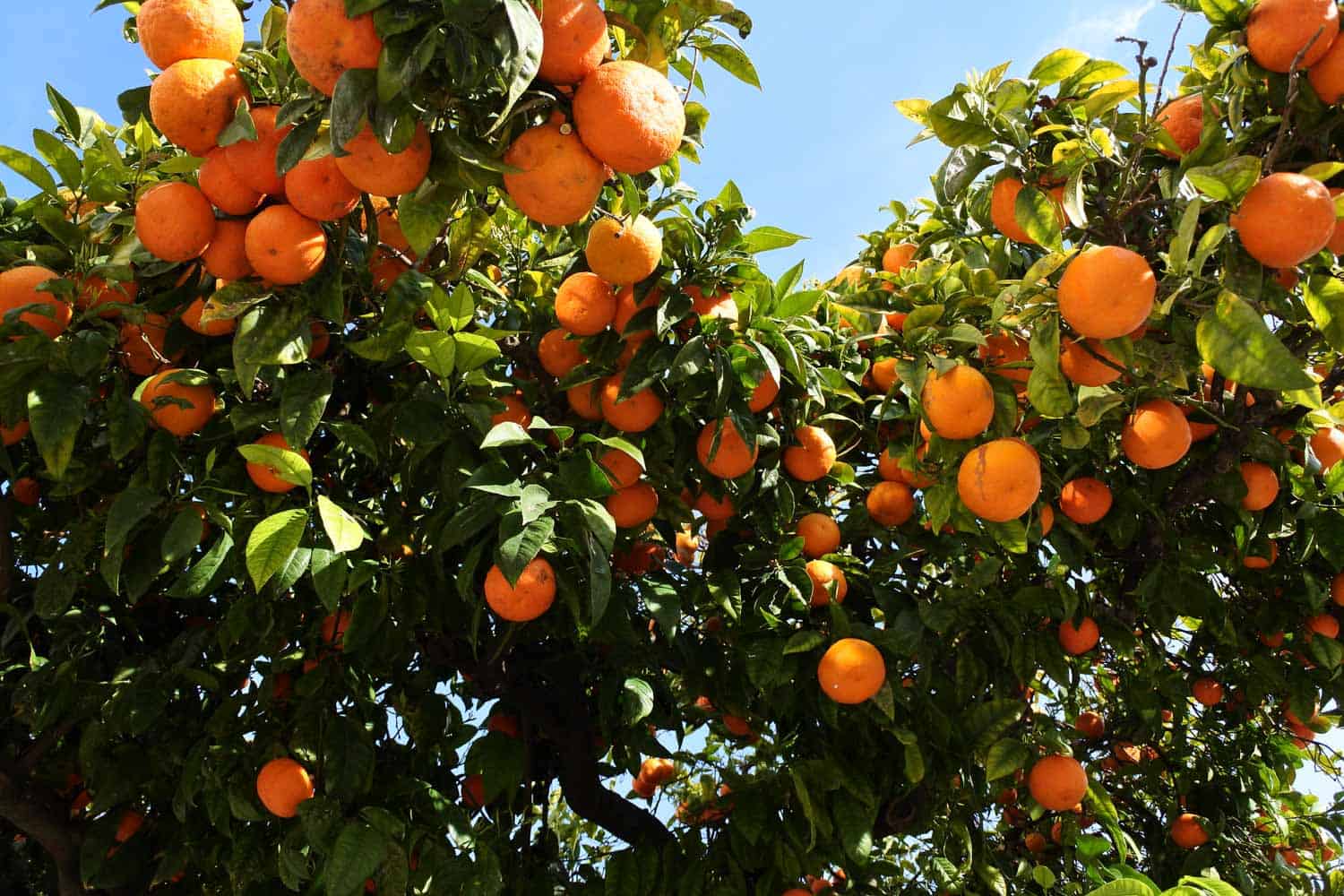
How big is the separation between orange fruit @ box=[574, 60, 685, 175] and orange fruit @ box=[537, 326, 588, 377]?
1004 millimetres

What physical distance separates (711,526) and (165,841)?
175 centimetres

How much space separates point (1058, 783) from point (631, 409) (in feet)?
5.46

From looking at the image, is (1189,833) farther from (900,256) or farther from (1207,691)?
(900,256)

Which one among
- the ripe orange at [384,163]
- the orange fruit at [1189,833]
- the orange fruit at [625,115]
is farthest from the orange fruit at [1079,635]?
the ripe orange at [384,163]

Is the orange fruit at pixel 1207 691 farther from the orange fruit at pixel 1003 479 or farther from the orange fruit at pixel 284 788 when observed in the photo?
the orange fruit at pixel 284 788

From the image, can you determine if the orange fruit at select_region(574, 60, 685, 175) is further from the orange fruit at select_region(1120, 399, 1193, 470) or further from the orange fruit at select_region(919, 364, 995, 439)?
the orange fruit at select_region(1120, 399, 1193, 470)

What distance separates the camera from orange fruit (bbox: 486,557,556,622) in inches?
73.0

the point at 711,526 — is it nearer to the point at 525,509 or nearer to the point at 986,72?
the point at 525,509

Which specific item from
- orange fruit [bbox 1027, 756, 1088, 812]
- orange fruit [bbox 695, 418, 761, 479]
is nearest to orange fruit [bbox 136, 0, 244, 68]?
orange fruit [bbox 695, 418, 761, 479]

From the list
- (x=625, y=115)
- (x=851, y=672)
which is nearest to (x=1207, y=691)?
(x=851, y=672)

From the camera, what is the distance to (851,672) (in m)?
2.21

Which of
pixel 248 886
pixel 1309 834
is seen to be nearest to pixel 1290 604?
pixel 1309 834

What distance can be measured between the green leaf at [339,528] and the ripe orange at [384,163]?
0.62 meters

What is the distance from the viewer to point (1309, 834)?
3762mm
